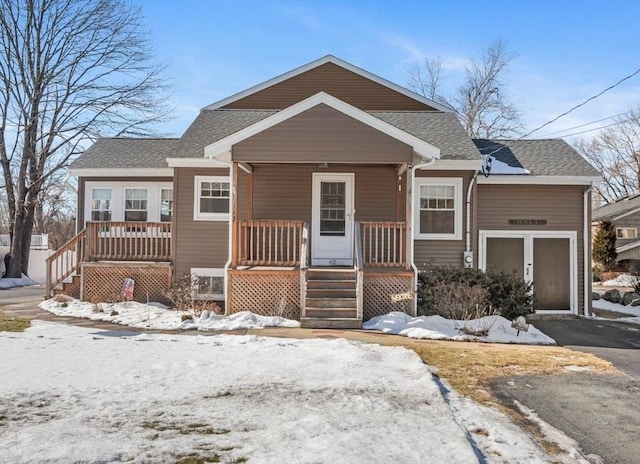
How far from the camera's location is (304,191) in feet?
40.2

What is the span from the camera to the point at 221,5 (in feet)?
37.0

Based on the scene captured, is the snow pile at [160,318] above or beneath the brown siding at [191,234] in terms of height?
beneath

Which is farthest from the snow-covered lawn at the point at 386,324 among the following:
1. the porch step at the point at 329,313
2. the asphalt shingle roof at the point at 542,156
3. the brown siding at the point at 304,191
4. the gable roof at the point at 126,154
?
the asphalt shingle roof at the point at 542,156

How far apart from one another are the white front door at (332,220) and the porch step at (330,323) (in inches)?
107

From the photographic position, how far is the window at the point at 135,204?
44.3 feet

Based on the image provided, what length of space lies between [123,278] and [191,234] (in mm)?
1970

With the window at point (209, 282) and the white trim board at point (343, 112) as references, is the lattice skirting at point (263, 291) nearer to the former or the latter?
the window at point (209, 282)

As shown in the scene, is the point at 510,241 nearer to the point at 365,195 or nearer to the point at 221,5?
the point at 365,195

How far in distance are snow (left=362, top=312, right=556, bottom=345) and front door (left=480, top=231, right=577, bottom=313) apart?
141 inches

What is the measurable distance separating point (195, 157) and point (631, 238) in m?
28.6

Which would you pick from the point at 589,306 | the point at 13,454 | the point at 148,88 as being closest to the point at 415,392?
the point at 13,454

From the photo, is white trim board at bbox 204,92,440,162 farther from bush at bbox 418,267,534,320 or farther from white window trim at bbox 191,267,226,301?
white window trim at bbox 191,267,226,301

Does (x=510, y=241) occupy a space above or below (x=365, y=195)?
below

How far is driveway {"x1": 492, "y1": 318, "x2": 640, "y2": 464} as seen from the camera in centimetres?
397
